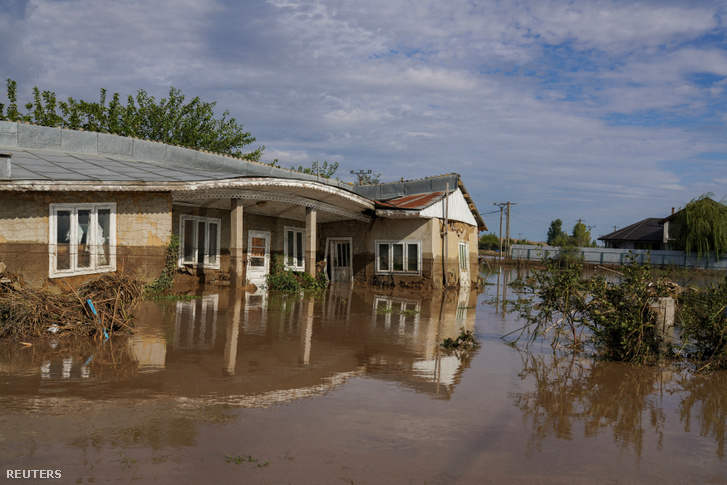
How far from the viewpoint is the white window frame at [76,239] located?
1179cm

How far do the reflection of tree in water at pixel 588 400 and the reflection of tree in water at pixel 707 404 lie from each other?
33cm

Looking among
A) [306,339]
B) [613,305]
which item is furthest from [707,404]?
[306,339]

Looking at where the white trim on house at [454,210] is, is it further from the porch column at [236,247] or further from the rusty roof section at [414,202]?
the porch column at [236,247]

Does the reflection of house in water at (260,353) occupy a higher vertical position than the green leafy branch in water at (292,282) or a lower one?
lower

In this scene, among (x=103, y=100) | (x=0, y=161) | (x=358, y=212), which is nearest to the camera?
(x=0, y=161)

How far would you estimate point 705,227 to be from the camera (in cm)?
4094

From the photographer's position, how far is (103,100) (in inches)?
1261

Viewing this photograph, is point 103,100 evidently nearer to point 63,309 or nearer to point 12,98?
point 12,98

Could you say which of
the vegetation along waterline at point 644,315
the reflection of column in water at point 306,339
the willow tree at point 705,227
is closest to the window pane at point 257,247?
the reflection of column in water at point 306,339

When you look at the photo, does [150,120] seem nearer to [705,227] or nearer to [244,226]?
[244,226]

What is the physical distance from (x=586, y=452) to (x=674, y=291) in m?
4.92

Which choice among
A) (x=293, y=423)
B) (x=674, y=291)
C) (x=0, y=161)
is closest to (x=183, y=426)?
(x=293, y=423)

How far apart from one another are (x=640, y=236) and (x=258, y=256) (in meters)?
44.6

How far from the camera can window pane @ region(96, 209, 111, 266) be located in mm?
12836
